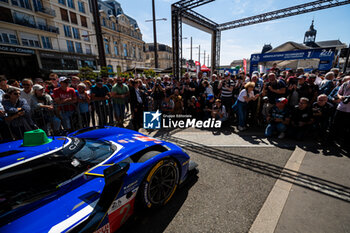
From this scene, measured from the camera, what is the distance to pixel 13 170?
4.33 feet

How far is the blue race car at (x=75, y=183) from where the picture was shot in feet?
4.03

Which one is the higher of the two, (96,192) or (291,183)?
(96,192)

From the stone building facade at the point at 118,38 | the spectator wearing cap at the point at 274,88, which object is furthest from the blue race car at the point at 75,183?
the stone building facade at the point at 118,38

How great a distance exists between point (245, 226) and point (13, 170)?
2.49 metres

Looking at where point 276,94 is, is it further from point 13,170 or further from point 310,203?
point 13,170

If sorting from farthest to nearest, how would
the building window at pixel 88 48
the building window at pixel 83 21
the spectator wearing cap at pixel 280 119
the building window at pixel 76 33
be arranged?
the building window at pixel 88 48 → the building window at pixel 83 21 → the building window at pixel 76 33 → the spectator wearing cap at pixel 280 119

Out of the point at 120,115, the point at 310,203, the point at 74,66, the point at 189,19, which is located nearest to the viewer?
the point at 310,203

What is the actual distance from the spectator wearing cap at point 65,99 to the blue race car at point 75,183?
2.81 metres

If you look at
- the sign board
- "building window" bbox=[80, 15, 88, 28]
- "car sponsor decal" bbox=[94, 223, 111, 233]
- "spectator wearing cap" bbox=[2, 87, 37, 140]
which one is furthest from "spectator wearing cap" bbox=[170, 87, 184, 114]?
"building window" bbox=[80, 15, 88, 28]

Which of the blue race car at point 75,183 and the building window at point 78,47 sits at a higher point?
the building window at point 78,47

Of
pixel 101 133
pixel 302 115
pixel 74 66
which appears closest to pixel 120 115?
pixel 101 133

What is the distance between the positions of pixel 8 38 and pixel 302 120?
3076 centimetres

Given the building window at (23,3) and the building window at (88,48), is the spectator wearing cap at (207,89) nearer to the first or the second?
the building window at (23,3)

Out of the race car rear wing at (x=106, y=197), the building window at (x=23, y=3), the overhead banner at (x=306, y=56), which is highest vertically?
the building window at (x=23, y=3)
